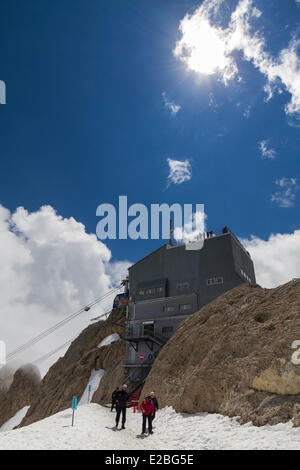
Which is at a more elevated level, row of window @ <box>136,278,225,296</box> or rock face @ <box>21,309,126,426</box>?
row of window @ <box>136,278,225,296</box>

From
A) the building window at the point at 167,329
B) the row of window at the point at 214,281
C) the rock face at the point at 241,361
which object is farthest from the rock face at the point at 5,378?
the rock face at the point at 241,361

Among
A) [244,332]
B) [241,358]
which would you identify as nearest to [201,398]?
[241,358]

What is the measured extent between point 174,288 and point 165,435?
27.1 m

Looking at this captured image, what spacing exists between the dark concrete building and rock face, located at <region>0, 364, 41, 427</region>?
42.8 meters

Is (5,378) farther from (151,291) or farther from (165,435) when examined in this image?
(165,435)

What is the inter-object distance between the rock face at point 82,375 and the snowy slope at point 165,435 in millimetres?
26357

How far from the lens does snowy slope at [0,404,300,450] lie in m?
8.24

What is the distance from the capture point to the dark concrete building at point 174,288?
35.1 metres

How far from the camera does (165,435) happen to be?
36.1ft

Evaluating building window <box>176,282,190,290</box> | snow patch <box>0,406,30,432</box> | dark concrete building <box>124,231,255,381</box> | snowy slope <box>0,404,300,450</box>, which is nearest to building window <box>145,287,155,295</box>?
dark concrete building <box>124,231,255,381</box>

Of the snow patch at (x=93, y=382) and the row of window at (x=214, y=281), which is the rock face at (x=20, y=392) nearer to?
the snow patch at (x=93, y=382)

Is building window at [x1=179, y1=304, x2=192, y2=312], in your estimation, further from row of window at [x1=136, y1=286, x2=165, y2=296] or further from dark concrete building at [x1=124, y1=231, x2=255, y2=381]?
row of window at [x1=136, y1=286, x2=165, y2=296]

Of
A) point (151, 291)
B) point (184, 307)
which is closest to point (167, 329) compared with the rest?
point (184, 307)
